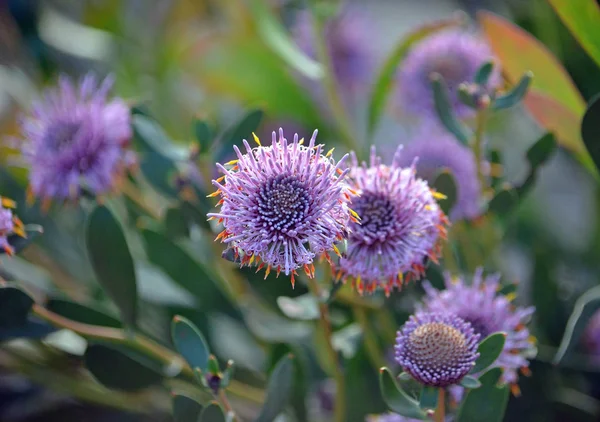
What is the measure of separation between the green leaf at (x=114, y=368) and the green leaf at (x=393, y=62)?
0.33 metres

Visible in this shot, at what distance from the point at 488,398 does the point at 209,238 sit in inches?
14.2

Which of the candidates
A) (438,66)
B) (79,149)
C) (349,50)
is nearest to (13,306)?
(79,149)

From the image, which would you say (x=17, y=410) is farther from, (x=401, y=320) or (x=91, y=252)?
(x=401, y=320)

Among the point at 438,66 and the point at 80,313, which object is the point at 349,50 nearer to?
the point at 438,66

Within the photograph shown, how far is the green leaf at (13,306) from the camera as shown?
48 centimetres

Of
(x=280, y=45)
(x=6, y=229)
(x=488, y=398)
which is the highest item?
(x=280, y=45)

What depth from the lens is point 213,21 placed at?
1335 mm

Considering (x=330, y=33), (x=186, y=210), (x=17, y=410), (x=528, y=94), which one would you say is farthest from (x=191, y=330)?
(x=330, y=33)

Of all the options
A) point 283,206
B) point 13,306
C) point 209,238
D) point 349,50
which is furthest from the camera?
point 349,50

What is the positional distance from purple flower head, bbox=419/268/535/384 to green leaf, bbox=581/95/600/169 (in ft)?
0.40

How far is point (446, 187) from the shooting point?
0.51 metres

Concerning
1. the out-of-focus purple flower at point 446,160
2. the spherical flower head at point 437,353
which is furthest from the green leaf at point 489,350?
the out-of-focus purple flower at point 446,160

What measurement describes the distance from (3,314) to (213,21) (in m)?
0.95

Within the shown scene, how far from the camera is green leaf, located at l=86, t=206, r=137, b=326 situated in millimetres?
532
